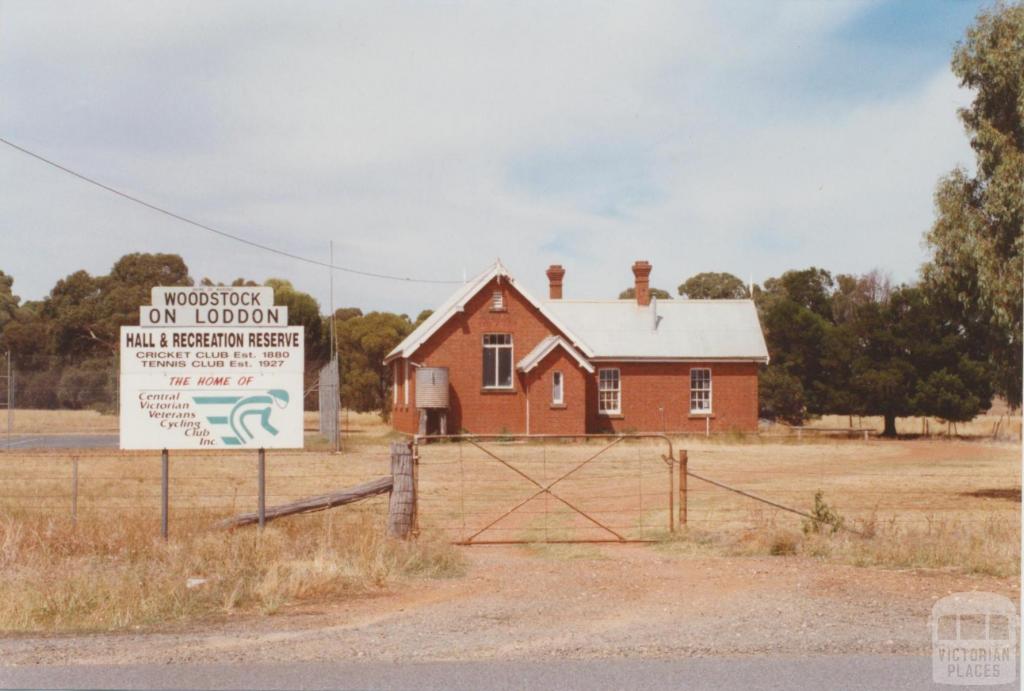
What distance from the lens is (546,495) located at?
15203mm

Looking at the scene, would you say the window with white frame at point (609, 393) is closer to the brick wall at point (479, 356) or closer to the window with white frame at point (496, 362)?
the brick wall at point (479, 356)

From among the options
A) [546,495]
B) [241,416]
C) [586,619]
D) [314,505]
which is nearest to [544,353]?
[546,495]

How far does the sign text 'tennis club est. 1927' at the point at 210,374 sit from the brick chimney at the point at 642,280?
33776 millimetres

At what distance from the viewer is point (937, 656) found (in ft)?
26.0

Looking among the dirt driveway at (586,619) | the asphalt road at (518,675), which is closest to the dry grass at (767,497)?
the dirt driveway at (586,619)

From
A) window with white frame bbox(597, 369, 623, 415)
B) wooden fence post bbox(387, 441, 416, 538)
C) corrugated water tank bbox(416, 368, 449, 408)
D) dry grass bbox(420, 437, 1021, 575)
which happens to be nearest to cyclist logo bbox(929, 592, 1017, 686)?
dry grass bbox(420, 437, 1021, 575)

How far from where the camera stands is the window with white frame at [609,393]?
42.1 metres

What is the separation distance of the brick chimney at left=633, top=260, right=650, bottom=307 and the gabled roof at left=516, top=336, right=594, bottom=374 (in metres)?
7.83

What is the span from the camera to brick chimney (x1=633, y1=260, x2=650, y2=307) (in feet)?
151

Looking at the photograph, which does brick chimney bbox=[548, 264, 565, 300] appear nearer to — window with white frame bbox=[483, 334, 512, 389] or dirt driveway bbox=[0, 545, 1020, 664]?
window with white frame bbox=[483, 334, 512, 389]

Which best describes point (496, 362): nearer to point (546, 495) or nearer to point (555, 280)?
point (555, 280)

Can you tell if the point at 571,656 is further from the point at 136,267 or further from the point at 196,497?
the point at 136,267

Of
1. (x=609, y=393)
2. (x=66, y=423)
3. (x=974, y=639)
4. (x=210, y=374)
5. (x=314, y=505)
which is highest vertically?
(x=210, y=374)

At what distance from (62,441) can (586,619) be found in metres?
30.8
